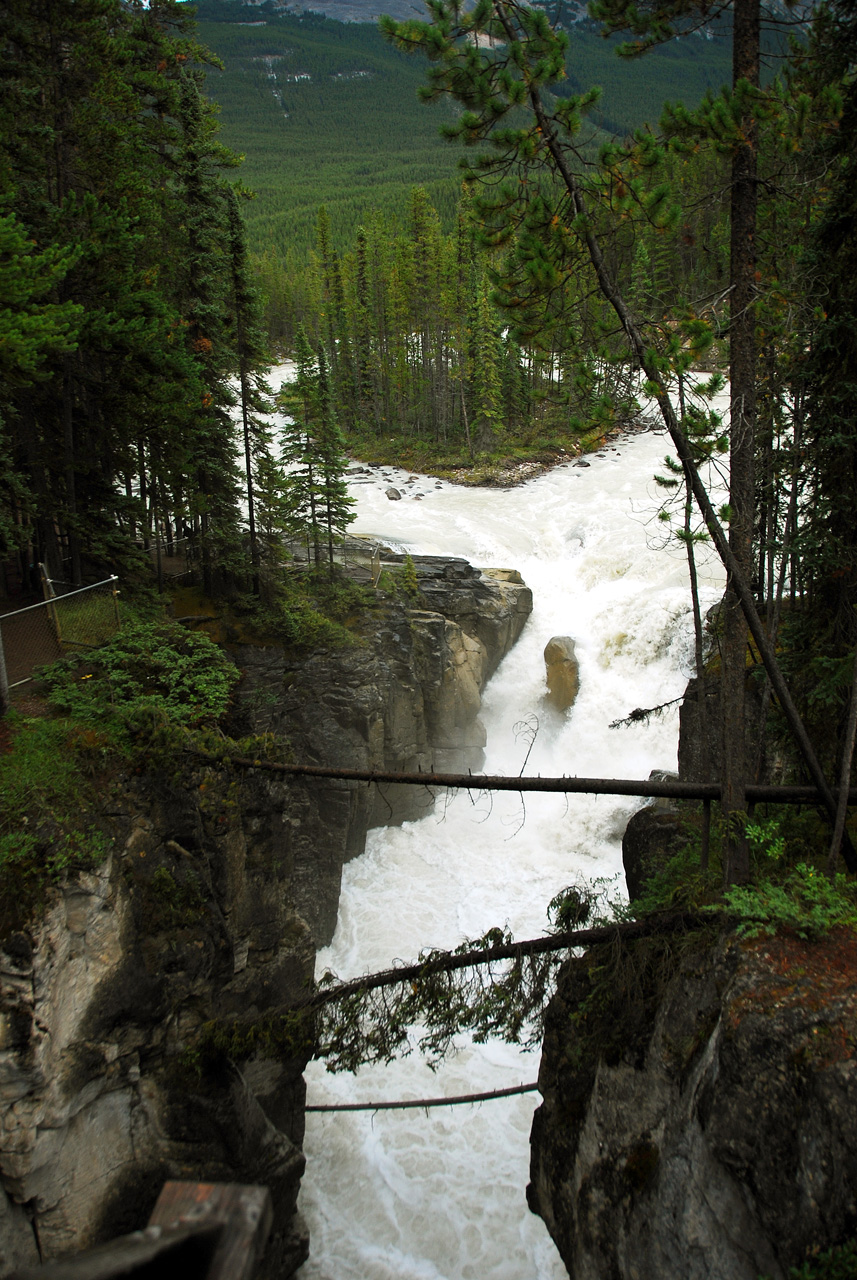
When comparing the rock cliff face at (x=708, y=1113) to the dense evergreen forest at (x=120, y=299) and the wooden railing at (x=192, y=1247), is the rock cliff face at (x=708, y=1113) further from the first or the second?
the dense evergreen forest at (x=120, y=299)

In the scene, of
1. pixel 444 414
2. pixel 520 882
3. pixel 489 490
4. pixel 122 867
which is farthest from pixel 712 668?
pixel 444 414

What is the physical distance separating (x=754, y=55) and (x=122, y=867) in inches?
427

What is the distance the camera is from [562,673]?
24469mm

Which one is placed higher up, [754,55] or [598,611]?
[754,55]

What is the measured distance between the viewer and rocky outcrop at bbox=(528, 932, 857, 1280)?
4.70 m

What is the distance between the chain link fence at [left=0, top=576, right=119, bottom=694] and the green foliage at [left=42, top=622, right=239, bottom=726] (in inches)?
23.2

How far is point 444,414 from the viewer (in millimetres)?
50281

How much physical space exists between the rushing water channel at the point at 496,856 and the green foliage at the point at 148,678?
17.6 ft

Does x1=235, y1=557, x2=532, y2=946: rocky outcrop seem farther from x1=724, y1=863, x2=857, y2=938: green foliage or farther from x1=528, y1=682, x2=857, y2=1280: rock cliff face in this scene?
x1=724, y1=863, x2=857, y2=938: green foliage

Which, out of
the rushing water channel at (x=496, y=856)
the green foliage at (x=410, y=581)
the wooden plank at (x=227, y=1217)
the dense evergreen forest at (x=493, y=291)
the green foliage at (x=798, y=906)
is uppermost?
the dense evergreen forest at (x=493, y=291)

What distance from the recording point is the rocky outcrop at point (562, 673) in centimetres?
2422

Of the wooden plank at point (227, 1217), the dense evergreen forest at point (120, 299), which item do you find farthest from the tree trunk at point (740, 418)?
the dense evergreen forest at point (120, 299)

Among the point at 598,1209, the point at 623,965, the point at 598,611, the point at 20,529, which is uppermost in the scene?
the point at 20,529

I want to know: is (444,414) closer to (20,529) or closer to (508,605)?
(508,605)
